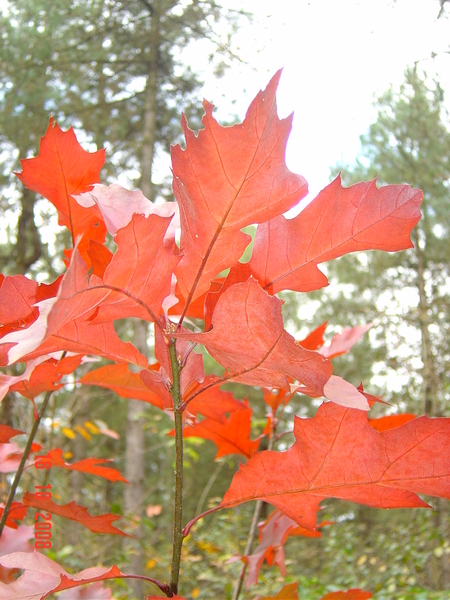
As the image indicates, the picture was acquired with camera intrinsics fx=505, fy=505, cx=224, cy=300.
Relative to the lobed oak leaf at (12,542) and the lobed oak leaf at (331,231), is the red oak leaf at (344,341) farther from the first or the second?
the lobed oak leaf at (12,542)

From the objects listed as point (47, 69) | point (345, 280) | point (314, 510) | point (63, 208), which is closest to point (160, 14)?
point (47, 69)

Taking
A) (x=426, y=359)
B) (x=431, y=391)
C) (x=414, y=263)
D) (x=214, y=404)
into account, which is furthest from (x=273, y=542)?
(x=414, y=263)

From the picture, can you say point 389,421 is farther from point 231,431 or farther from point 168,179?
point 168,179

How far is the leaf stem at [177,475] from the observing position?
495 millimetres

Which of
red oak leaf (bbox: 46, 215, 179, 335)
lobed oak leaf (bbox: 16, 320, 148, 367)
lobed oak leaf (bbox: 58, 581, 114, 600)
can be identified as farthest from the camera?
lobed oak leaf (bbox: 58, 581, 114, 600)

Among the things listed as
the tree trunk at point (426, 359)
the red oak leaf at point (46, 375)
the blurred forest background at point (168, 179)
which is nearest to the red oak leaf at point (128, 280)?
the red oak leaf at point (46, 375)

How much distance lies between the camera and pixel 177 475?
509 millimetres

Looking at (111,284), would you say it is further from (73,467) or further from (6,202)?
(6,202)

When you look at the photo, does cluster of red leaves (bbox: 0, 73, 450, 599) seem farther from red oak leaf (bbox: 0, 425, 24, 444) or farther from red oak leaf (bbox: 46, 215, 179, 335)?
red oak leaf (bbox: 0, 425, 24, 444)

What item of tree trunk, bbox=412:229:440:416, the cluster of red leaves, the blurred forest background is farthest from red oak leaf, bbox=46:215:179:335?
tree trunk, bbox=412:229:440:416

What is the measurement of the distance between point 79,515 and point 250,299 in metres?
0.47

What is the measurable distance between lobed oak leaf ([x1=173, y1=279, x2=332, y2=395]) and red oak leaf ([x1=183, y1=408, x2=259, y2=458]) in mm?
351

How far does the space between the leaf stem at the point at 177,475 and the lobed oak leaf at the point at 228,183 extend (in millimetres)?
81

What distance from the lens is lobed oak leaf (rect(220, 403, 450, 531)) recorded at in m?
0.45
